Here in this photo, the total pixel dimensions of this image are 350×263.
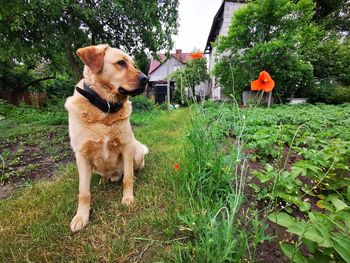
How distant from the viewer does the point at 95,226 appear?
5.19 feet

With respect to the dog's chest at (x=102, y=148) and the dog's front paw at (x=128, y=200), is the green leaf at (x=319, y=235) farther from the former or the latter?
the dog's chest at (x=102, y=148)

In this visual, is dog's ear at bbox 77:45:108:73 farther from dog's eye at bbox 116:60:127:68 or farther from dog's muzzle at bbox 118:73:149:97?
dog's muzzle at bbox 118:73:149:97

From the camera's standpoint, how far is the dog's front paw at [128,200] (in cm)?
181

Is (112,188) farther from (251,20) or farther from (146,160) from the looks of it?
(251,20)

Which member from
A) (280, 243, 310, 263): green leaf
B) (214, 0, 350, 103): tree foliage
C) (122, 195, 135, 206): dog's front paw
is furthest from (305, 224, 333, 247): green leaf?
(214, 0, 350, 103): tree foliage

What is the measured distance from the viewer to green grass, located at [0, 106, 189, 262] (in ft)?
4.24

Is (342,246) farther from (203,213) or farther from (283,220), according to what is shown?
(203,213)

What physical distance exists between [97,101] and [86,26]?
7.83 m

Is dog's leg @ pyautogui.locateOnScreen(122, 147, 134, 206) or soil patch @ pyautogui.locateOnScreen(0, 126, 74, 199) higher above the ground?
dog's leg @ pyautogui.locateOnScreen(122, 147, 134, 206)

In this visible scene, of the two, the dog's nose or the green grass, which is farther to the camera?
the dog's nose

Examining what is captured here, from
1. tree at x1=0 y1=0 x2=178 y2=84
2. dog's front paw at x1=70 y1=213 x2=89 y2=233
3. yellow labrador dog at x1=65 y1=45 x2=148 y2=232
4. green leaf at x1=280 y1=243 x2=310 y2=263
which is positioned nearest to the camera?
green leaf at x1=280 y1=243 x2=310 y2=263

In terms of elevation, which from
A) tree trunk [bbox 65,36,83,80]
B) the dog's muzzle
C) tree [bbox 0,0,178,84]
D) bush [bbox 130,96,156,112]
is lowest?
bush [bbox 130,96,156,112]

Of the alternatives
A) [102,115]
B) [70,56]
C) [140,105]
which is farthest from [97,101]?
[140,105]

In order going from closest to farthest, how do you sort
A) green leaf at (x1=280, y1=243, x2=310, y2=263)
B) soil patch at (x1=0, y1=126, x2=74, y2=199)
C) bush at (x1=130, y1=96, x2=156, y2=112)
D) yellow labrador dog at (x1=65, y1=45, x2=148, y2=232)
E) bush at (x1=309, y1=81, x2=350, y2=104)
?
green leaf at (x1=280, y1=243, x2=310, y2=263) → yellow labrador dog at (x1=65, y1=45, x2=148, y2=232) → soil patch at (x1=0, y1=126, x2=74, y2=199) → bush at (x1=309, y1=81, x2=350, y2=104) → bush at (x1=130, y1=96, x2=156, y2=112)
